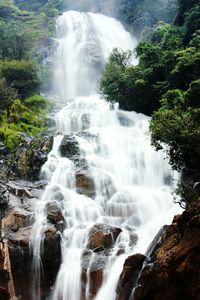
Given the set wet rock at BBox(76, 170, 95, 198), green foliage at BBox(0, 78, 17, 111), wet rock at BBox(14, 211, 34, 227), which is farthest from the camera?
Result: green foliage at BBox(0, 78, 17, 111)

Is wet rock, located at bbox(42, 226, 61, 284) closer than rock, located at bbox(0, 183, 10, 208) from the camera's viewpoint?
Yes

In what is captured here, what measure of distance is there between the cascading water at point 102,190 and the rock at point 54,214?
20 cm

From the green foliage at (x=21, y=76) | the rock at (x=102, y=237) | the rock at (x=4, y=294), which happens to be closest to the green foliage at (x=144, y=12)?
the green foliage at (x=21, y=76)

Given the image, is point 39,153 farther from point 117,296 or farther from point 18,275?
point 117,296

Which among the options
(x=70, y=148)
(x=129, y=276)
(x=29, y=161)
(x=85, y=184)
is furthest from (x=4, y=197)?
(x=129, y=276)

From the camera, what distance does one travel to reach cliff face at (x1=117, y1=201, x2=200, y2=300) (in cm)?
1051

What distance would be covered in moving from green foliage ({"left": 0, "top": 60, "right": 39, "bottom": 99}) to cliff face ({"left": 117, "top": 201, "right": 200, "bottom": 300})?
21.8 metres

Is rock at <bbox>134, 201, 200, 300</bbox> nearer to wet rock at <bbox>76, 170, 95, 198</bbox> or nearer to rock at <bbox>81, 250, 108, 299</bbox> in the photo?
rock at <bbox>81, 250, 108, 299</bbox>

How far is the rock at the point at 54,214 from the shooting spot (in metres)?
16.6

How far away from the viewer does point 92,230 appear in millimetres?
15883

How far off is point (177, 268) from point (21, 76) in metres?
24.4

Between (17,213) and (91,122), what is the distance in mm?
13468

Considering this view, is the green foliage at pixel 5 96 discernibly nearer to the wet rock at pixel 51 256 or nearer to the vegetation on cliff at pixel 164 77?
the vegetation on cliff at pixel 164 77

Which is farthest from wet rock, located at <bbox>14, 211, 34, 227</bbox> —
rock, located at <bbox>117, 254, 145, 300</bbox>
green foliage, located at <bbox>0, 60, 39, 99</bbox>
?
green foliage, located at <bbox>0, 60, 39, 99</bbox>
